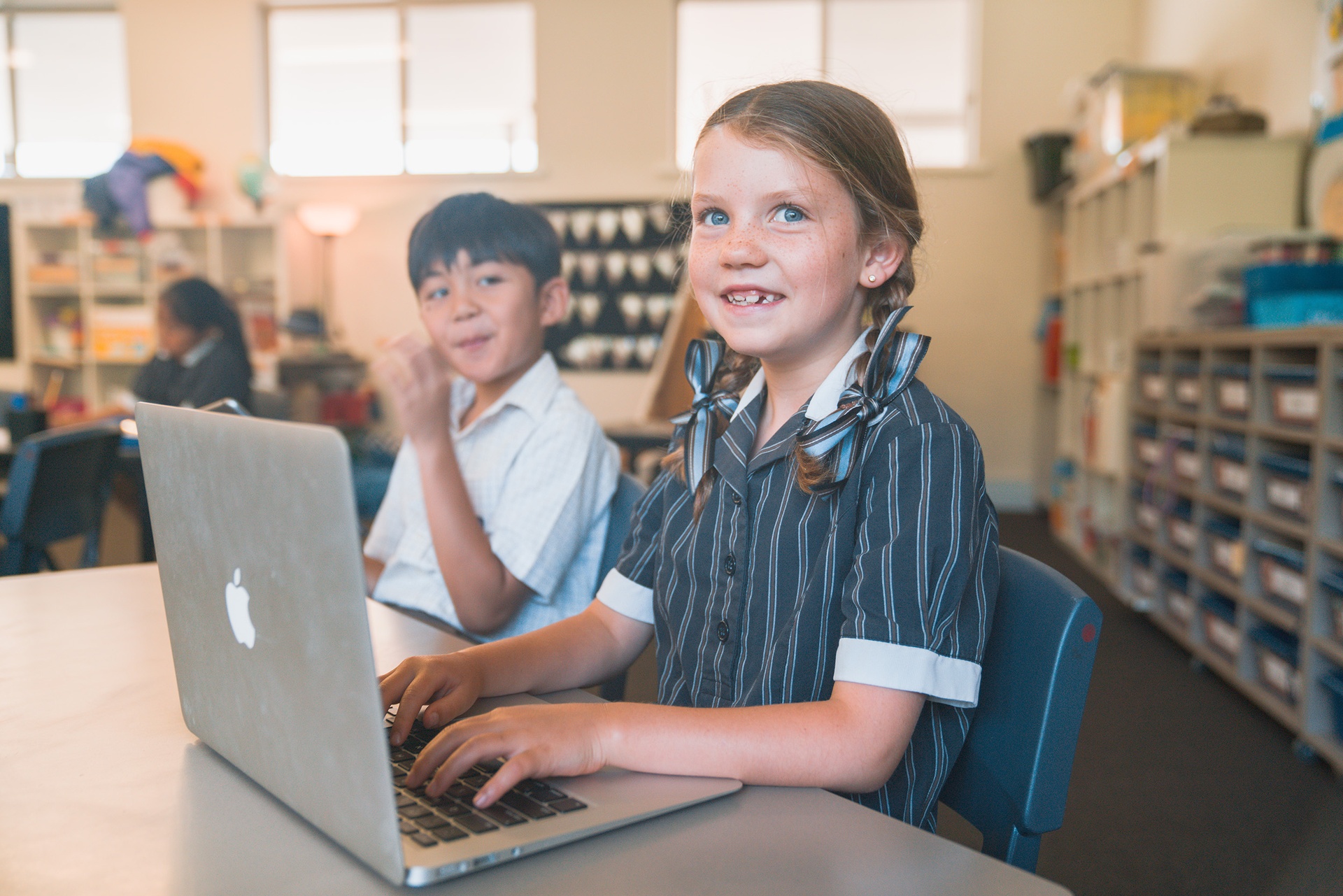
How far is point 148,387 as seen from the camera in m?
3.47

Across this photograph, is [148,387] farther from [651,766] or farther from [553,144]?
[651,766]

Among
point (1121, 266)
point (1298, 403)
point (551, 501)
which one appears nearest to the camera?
point (551, 501)

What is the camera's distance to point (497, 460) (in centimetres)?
127

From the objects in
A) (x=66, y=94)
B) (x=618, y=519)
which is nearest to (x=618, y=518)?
(x=618, y=519)

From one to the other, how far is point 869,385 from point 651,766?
34 cm

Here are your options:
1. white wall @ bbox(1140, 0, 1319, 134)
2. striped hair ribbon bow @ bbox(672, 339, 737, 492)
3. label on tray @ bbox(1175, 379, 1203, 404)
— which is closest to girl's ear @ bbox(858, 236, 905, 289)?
striped hair ribbon bow @ bbox(672, 339, 737, 492)

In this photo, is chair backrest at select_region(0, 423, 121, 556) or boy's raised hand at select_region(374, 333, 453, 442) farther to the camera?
chair backrest at select_region(0, 423, 121, 556)

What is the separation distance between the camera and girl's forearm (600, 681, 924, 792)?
0.60m

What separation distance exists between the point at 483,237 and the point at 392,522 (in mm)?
426

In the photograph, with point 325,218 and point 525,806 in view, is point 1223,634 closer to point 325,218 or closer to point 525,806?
point 525,806

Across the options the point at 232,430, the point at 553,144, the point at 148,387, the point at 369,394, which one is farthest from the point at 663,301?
the point at 232,430

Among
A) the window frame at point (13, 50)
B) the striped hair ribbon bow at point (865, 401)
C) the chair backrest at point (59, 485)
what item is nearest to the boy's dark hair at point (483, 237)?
the striped hair ribbon bow at point (865, 401)

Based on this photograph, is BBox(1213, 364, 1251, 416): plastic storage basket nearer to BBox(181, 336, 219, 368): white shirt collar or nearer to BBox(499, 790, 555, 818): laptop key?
BBox(499, 790, 555, 818): laptop key

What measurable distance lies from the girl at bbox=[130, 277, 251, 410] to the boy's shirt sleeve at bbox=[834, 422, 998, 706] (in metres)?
2.94
